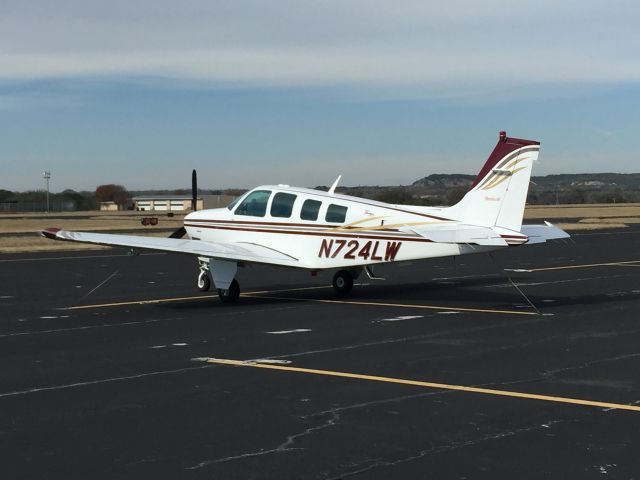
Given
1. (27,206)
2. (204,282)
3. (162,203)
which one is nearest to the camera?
(204,282)

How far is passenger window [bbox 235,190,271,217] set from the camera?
19.6m

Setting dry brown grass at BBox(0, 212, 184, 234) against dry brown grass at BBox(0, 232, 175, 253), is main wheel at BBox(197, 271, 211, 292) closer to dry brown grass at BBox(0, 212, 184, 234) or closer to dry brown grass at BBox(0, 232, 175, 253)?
dry brown grass at BBox(0, 232, 175, 253)

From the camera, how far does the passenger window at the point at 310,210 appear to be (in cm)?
1881

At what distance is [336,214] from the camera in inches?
730

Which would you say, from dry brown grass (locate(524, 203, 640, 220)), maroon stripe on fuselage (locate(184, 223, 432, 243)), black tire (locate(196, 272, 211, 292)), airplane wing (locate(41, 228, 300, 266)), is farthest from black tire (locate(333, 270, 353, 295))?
dry brown grass (locate(524, 203, 640, 220))

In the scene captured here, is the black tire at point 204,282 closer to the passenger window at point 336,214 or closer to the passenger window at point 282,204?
the passenger window at point 282,204

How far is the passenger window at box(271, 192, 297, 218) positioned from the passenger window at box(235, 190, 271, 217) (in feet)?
0.74

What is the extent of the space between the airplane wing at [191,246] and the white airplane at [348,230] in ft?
0.07

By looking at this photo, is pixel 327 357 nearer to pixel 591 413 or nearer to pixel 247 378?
pixel 247 378

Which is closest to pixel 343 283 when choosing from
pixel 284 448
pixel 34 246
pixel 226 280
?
pixel 226 280

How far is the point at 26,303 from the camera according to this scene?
19297mm

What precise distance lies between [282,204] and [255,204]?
736 millimetres

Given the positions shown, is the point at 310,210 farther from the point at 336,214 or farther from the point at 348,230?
the point at 348,230

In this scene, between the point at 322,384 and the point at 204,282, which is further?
the point at 204,282
